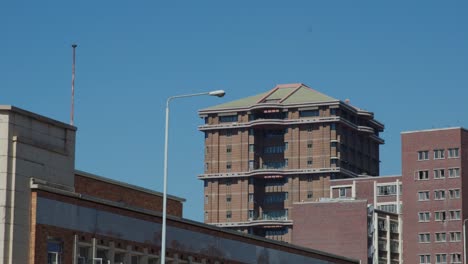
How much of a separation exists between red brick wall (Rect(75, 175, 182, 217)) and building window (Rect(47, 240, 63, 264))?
6187 mm

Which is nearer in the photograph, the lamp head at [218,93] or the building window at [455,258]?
the lamp head at [218,93]

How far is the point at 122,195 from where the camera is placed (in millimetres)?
72062

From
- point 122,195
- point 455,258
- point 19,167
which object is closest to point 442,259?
point 455,258

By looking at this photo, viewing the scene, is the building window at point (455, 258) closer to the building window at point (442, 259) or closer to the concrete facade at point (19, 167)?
the building window at point (442, 259)

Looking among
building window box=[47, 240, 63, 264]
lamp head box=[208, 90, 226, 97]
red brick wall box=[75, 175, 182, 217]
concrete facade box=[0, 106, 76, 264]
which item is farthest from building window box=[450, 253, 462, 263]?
lamp head box=[208, 90, 226, 97]

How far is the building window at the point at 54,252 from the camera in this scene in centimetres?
5867

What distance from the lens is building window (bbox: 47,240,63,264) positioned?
58666 millimetres

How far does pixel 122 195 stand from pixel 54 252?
13164 mm

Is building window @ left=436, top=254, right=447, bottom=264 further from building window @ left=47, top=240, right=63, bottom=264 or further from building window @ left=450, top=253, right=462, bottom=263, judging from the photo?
building window @ left=47, top=240, right=63, bottom=264

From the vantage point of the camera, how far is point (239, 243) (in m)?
82.1

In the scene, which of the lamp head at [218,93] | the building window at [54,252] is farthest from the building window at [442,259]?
the lamp head at [218,93]

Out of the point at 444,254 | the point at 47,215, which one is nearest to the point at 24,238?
the point at 47,215

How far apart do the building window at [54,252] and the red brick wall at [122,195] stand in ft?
20.3

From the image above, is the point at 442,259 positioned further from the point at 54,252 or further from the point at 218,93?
the point at 218,93
